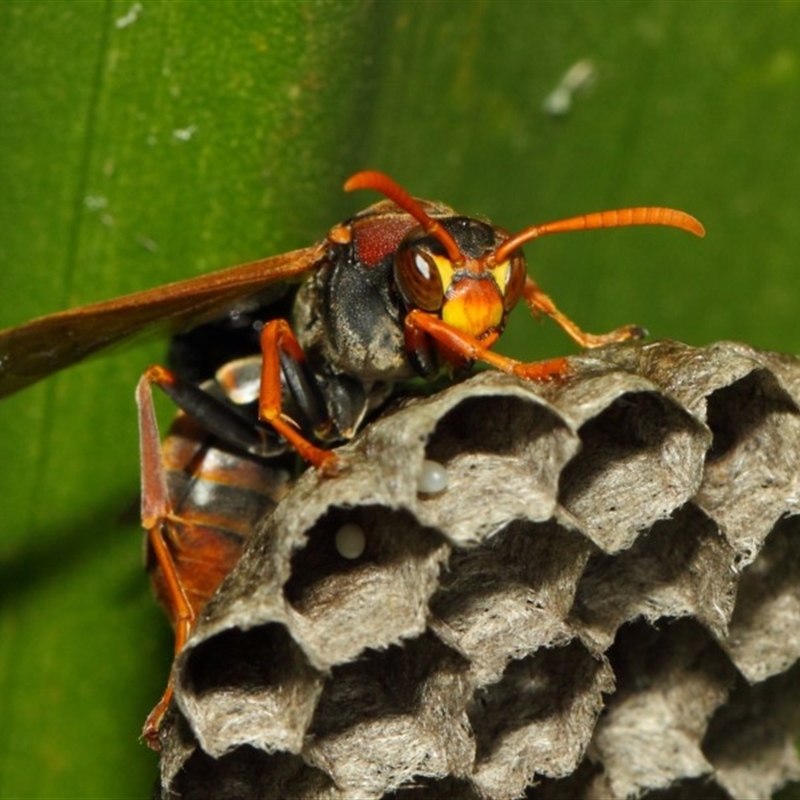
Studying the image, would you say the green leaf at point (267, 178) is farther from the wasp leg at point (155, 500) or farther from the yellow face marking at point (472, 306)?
the yellow face marking at point (472, 306)

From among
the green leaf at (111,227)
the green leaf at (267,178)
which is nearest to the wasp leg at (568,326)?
the green leaf at (267,178)

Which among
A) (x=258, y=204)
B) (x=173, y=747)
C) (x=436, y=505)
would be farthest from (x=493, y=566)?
(x=258, y=204)

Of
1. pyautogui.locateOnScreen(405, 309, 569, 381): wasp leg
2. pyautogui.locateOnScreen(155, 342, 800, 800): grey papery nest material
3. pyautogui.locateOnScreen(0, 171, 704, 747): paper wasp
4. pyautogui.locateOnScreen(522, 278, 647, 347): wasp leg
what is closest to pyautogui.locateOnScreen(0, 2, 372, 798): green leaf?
pyautogui.locateOnScreen(0, 171, 704, 747): paper wasp

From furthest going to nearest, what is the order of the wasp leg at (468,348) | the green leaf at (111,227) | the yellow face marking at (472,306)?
the yellow face marking at (472,306)
the green leaf at (111,227)
the wasp leg at (468,348)

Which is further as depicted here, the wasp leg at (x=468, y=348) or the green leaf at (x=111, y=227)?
the green leaf at (x=111, y=227)

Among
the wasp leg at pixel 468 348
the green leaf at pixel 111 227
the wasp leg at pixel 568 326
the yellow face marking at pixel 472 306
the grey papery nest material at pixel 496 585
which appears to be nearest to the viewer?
the grey papery nest material at pixel 496 585

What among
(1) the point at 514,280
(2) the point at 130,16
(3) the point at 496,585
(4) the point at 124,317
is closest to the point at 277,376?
(4) the point at 124,317

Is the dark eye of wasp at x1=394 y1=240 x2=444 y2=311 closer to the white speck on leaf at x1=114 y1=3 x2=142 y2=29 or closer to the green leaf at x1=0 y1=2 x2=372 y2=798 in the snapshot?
the green leaf at x1=0 y1=2 x2=372 y2=798

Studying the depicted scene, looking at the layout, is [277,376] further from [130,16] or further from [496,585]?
[130,16]
